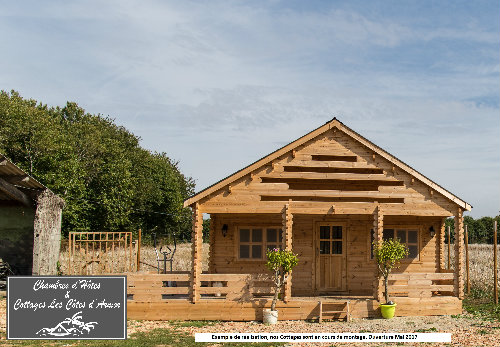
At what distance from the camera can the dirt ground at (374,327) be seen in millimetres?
13602

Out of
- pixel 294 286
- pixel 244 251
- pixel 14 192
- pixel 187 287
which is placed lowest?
pixel 294 286

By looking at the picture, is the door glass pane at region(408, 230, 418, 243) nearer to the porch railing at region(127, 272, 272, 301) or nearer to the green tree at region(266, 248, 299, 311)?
the green tree at region(266, 248, 299, 311)

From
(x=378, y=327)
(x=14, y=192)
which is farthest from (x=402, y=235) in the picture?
(x=14, y=192)

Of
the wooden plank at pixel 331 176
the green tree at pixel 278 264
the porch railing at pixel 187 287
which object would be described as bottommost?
the porch railing at pixel 187 287

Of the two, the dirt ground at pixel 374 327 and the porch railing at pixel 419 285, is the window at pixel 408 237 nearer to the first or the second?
the porch railing at pixel 419 285

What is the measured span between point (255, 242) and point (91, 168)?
31748mm

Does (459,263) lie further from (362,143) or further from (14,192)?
(14,192)

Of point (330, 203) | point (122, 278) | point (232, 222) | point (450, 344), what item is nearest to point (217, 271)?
point (232, 222)

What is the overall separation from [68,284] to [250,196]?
25.9 ft

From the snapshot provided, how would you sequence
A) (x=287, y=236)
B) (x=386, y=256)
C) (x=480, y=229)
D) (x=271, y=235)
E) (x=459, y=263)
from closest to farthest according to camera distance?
(x=386, y=256)
(x=287, y=236)
(x=459, y=263)
(x=271, y=235)
(x=480, y=229)

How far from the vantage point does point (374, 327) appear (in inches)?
563

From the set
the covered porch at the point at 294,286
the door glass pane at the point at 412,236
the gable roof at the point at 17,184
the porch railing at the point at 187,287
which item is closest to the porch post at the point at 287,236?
the covered porch at the point at 294,286

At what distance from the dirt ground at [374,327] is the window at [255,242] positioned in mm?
3243

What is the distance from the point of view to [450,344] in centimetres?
1230
